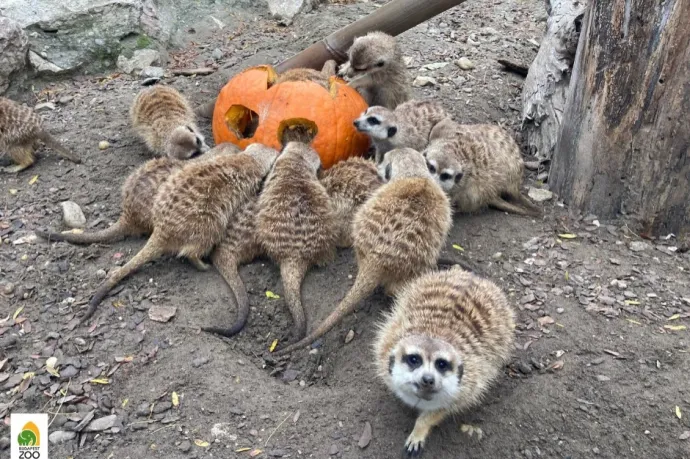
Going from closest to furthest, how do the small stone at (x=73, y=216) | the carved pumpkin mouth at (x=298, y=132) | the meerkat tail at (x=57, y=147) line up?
the small stone at (x=73, y=216)
the carved pumpkin mouth at (x=298, y=132)
the meerkat tail at (x=57, y=147)

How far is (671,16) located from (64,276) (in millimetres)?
3026

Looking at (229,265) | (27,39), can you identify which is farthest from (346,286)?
(27,39)

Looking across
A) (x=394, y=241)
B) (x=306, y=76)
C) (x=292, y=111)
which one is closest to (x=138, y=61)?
(x=306, y=76)

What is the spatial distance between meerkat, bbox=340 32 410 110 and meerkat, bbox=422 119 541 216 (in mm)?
804

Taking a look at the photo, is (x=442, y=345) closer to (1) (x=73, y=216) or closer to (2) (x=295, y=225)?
(2) (x=295, y=225)

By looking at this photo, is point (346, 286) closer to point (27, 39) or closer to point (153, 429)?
point (153, 429)

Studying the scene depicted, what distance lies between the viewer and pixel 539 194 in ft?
12.0

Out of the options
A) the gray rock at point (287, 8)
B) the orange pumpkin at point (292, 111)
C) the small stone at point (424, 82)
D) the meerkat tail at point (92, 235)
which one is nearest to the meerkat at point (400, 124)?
the orange pumpkin at point (292, 111)

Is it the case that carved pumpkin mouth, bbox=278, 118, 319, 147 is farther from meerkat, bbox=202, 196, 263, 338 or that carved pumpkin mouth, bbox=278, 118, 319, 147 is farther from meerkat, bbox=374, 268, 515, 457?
meerkat, bbox=374, 268, 515, 457

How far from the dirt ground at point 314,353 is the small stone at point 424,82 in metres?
1.33

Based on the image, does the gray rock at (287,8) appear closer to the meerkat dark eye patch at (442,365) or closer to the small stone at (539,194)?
the small stone at (539,194)

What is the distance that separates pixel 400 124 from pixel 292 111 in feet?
2.22

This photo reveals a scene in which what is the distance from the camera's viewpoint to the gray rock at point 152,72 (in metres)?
5.06

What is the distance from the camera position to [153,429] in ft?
7.90
